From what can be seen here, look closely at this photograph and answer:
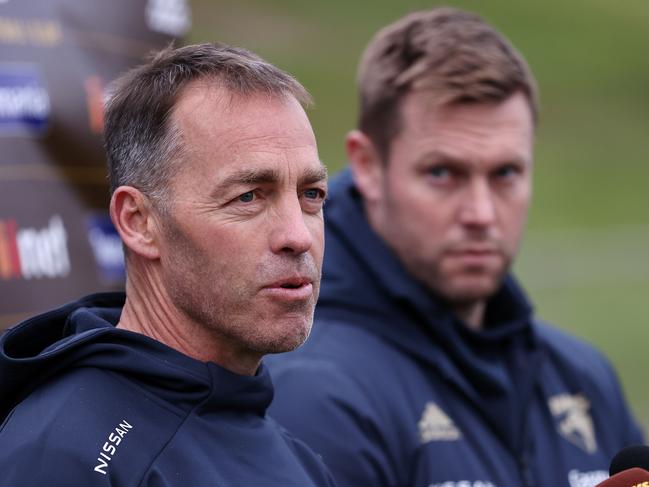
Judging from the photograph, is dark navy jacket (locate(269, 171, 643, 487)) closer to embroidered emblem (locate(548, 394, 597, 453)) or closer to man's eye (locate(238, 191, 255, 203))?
embroidered emblem (locate(548, 394, 597, 453))

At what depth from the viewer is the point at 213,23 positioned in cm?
1755

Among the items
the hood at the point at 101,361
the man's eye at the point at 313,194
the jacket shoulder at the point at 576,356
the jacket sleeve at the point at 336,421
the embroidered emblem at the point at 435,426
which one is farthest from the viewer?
the jacket shoulder at the point at 576,356

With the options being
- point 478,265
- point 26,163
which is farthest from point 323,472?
point 26,163

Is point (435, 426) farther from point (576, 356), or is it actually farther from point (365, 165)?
point (365, 165)

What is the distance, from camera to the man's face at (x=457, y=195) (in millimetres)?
3668

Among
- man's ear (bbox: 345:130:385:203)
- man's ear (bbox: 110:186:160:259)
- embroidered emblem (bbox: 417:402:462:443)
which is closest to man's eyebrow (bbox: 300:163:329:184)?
man's ear (bbox: 110:186:160:259)

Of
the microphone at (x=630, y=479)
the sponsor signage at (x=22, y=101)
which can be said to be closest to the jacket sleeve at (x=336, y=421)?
the microphone at (x=630, y=479)

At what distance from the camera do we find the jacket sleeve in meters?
3.16

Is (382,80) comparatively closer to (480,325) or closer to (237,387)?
(480,325)

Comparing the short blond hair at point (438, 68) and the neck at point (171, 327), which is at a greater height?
the short blond hair at point (438, 68)

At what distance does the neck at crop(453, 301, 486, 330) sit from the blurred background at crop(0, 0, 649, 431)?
125 centimetres

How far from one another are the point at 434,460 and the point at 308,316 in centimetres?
107

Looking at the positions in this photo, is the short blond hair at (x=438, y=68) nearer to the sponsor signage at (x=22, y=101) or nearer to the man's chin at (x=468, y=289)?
the man's chin at (x=468, y=289)

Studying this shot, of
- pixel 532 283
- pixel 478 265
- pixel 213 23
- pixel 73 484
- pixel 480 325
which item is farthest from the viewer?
pixel 213 23
